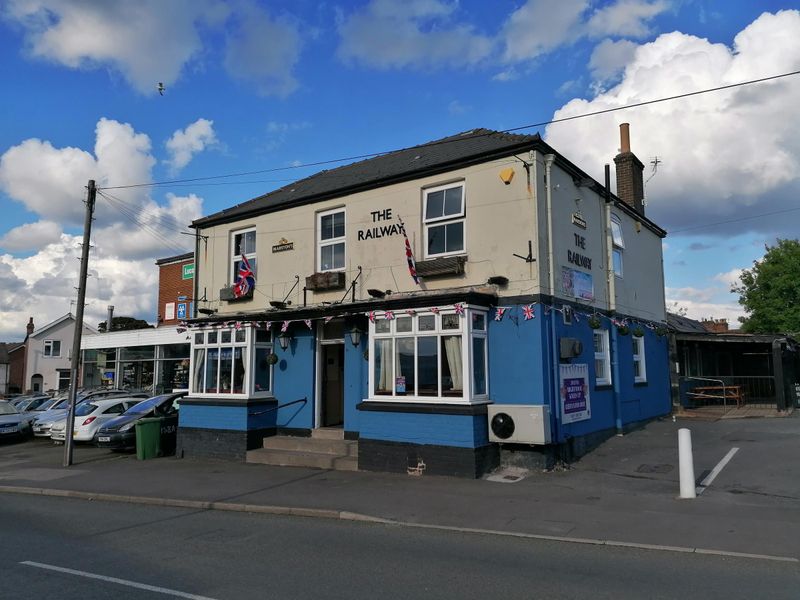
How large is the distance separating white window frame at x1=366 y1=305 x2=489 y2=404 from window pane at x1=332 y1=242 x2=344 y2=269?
2.38m

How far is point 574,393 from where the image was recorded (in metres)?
12.1

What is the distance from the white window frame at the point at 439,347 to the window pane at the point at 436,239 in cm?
160

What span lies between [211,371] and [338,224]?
4860 millimetres

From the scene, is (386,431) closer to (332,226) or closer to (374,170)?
(332,226)

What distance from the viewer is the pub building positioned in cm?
1139

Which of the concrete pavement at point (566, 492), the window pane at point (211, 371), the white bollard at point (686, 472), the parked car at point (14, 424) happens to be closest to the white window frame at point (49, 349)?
the parked car at point (14, 424)

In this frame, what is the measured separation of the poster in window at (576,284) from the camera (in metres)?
12.4

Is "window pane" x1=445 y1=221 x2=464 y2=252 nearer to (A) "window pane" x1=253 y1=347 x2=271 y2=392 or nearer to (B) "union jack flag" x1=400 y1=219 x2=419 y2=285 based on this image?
(B) "union jack flag" x1=400 y1=219 x2=419 y2=285

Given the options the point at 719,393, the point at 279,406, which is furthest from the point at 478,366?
the point at 719,393

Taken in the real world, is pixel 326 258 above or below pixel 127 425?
above

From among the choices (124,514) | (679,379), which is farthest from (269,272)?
(679,379)

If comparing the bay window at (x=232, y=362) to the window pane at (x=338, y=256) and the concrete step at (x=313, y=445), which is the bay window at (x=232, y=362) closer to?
the concrete step at (x=313, y=445)

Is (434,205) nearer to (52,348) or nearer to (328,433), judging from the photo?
(328,433)

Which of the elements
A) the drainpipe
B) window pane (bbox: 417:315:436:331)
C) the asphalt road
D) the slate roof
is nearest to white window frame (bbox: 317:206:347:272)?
the slate roof
